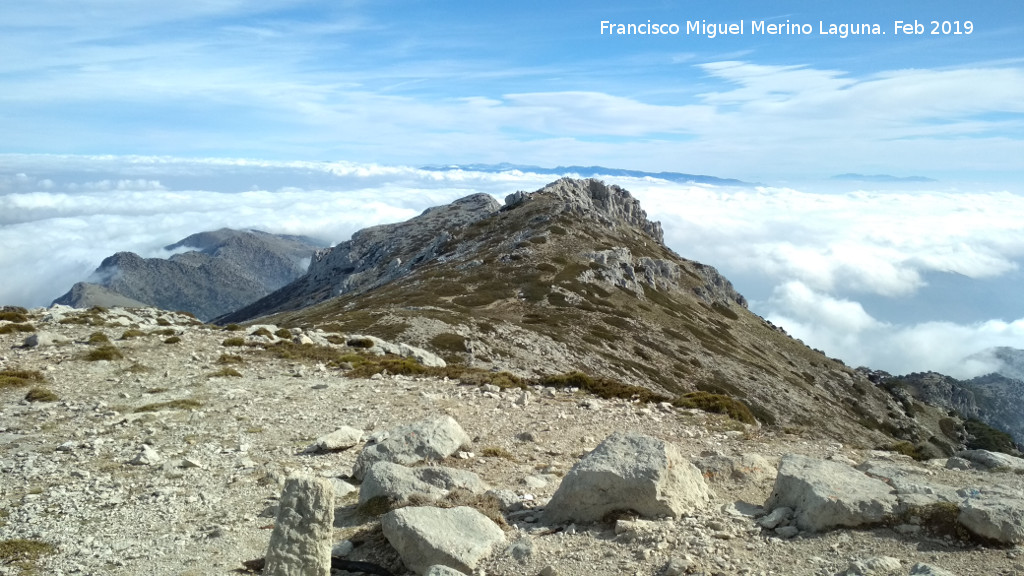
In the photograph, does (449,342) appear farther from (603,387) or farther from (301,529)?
(301,529)

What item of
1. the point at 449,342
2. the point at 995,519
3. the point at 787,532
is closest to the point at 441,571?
the point at 787,532

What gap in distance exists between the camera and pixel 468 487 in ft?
40.6

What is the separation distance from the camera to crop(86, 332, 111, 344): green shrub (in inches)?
1109

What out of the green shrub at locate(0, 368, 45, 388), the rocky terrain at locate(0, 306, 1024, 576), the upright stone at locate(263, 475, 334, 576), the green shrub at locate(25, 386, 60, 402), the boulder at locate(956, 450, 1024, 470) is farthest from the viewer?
the green shrub at locate(0, 368, 45, 388)

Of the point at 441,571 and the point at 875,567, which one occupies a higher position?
the point at 441,571

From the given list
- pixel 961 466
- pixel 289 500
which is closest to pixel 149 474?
pixel 289 500

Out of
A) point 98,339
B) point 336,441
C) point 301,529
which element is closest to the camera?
point 301,529

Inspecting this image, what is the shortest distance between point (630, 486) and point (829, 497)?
10.3 feet

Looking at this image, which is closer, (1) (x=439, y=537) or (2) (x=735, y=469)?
(1) (x=439, y=537)

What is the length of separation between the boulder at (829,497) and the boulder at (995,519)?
0.98m

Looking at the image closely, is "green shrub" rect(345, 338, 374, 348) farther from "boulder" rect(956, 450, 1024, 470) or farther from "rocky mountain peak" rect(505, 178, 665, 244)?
"rocky mountain peak" rect(505, 178, 665, 244)

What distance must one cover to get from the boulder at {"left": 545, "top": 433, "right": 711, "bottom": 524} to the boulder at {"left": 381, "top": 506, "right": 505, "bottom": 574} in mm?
1470

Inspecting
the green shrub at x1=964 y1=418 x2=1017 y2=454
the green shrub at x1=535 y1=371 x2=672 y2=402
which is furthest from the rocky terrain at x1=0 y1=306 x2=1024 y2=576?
the green shrub at x1=964 y1=418 x2=1017 y2=454

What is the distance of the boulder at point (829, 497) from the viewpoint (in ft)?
32.3
